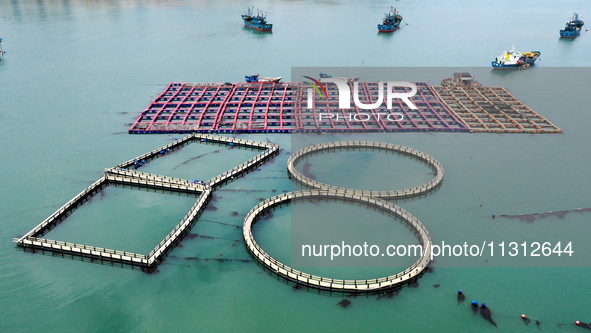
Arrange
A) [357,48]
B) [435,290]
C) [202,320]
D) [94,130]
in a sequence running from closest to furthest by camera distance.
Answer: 1. [202,320]
2. [435,290]
3. [94,130]
4. [357,48]

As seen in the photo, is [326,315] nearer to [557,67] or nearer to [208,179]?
[208,179]

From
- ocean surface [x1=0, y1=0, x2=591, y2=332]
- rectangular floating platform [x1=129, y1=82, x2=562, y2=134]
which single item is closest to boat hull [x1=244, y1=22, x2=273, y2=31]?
ocean surface [x1=0, y1=0, x2=591, y2=332]

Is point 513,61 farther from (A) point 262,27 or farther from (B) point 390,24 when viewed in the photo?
(A) point 262,27

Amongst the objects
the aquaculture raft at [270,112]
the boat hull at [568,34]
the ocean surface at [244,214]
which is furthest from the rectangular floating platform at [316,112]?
the boat hull at [568,34]

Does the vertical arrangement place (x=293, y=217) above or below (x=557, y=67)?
below

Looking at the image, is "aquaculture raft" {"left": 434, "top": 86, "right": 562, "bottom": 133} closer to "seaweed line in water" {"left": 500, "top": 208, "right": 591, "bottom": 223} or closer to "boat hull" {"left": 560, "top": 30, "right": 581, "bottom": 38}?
"seaweed line in water" {"left": 500, "top": 208, "right": 591, "bottom": 223}

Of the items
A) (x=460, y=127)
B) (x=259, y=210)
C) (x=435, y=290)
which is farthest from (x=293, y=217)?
(x=460, y=127)

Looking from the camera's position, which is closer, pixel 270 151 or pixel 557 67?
pixel 270 151
